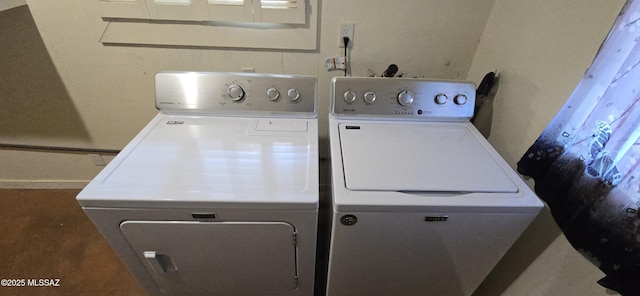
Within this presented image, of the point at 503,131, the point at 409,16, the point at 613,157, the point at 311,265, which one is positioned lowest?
the point at 311,265

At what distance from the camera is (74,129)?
5.77 feet

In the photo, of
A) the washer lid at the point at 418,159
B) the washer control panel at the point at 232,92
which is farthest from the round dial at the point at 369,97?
the washer control panel at the point at 232,92

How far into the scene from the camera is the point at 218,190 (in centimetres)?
84

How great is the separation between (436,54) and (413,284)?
45.5 inches

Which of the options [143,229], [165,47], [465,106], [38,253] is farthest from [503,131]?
[38,253]

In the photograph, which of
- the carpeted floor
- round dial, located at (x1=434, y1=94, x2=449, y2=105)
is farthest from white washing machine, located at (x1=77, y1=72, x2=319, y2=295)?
the carpeted floor

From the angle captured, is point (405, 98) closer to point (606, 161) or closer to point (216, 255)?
point (606, 161)

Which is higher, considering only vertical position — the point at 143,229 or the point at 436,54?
the point at 436,54

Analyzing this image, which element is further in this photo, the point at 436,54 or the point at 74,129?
the point at 74,129

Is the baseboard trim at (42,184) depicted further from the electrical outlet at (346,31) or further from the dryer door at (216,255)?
the electrical outlet at (346,31)

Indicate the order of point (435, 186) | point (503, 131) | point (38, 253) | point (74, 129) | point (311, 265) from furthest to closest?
1. point (74, 129)
2. point (38, 253)
3. point (503, 131)
4. point (311, 265)
5. point (435, 186)

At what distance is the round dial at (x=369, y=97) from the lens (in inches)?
47.6

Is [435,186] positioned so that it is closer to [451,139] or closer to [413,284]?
[451,139]

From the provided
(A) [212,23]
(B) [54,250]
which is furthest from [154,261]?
(B) [54,250]
